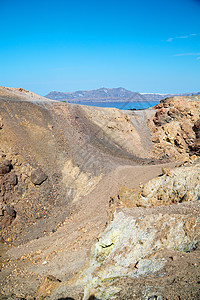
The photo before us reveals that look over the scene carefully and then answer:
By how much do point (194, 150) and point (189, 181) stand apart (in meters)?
14.7

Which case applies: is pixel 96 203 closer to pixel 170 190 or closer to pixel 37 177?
pixel 37 177

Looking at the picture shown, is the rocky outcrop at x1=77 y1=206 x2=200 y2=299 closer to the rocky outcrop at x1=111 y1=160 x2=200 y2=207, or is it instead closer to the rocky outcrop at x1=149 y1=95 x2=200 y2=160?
the rocky outcrop at x1=111 y1=160 x2=200 y2=207

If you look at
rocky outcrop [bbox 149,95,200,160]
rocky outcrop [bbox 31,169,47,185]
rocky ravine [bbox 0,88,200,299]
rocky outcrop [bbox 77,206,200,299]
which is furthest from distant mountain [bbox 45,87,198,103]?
rocky outcrop [bbox 77,206,200,299]

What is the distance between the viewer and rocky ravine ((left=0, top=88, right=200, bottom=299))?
22.5ft

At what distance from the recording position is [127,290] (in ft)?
19.0

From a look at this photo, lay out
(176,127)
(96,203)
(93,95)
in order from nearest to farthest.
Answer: (96,203) → (176,127) → (93,95)

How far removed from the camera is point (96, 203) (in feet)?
53.6

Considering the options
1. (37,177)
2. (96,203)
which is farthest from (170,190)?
(37,177)

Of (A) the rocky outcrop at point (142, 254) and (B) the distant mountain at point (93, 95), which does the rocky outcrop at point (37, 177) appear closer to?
(A) the rocky outcrop at point (142, 254)

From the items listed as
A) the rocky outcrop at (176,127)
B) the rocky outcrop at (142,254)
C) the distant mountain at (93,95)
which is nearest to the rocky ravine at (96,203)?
the rocky outcrop at (142,254)

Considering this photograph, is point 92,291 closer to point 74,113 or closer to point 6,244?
point 6,244

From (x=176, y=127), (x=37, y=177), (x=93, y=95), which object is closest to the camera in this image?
(x=37, y=177)

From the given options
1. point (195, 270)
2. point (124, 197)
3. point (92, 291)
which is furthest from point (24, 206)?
point (195, 270)

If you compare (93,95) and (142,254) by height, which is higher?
(93,95)
